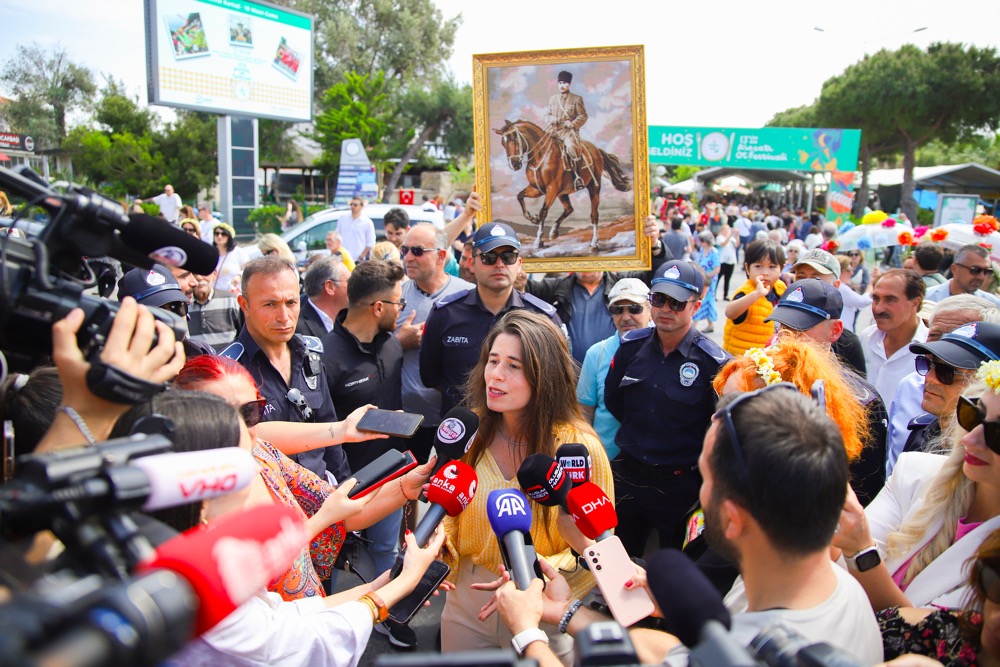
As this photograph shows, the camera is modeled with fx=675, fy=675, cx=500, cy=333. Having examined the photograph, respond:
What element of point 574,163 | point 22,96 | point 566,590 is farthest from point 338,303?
point 22,96

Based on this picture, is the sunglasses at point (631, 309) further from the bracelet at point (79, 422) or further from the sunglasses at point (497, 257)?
the bracelet at point (79, 422)

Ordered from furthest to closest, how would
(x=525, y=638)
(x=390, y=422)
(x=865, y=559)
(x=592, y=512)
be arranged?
1. (x=390, y=422)
2. (x=592, y=512)
3. (x=865, y=559)
4. (x=525, y=638)

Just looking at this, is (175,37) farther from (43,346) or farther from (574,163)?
(43,346)

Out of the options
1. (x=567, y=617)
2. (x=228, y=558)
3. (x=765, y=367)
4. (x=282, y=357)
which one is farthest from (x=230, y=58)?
(x=228, y=558)

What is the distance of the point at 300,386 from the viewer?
11.7 ft

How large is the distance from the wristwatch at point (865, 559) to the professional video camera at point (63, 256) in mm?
1958

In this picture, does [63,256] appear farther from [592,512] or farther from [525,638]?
[592,512]

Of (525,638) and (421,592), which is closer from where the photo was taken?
(525,638)

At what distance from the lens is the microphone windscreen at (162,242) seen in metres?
1.45

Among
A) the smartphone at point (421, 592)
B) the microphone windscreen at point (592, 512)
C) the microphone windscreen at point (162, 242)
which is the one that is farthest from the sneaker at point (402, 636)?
Answer: the microphone windscreen at point (162, 242)

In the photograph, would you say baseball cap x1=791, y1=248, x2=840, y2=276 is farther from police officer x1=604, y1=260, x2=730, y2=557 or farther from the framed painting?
police officer x1=604, y1=260, x2=730, y2=557

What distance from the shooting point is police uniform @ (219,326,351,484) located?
3.39m

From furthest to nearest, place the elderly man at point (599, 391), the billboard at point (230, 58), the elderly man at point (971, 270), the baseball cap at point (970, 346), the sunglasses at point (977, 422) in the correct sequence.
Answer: the billboard at point (230, 58)
the elderly man at point (971, 270)
the elderly man at point (599, 391)
the baseball cap at point (970, 346)
the sunglasses at point (977, 422)

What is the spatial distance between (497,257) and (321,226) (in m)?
10.4
